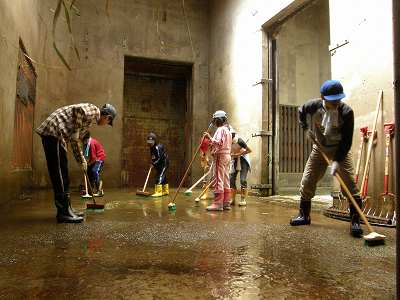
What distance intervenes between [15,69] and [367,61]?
576 cm

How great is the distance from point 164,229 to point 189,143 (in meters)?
8.27

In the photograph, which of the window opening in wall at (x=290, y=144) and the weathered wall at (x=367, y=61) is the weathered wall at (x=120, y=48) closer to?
the window opening in wall at (x=290, y=144)

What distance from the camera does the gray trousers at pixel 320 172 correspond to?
365 centimetres

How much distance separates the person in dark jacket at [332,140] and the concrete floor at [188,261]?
310 mm

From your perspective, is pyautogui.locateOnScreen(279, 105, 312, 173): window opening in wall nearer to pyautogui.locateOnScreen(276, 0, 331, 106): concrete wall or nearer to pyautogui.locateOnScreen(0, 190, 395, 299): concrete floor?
pyautogui.locateOnScreen(276, 0, 331, 106): concrete wall

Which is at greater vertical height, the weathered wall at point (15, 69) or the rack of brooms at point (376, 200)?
the weathered wall at point (15, 69)

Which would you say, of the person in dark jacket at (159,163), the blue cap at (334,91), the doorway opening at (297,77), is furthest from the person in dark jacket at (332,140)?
the doorway opening at (297,77)

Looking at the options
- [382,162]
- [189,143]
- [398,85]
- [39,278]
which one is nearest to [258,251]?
[39,278]

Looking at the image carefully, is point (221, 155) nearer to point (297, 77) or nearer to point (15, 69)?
point (15, 69)

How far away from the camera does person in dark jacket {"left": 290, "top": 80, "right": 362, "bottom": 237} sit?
3.53 m

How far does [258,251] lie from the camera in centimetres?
274

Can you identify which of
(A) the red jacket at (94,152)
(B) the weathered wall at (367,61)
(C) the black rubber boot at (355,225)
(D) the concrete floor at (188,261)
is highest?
(B) the weathered wall at (367,61)

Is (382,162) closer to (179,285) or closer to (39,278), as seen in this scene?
(179,285)

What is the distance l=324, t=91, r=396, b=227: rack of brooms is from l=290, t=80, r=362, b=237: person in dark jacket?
2.51ft
